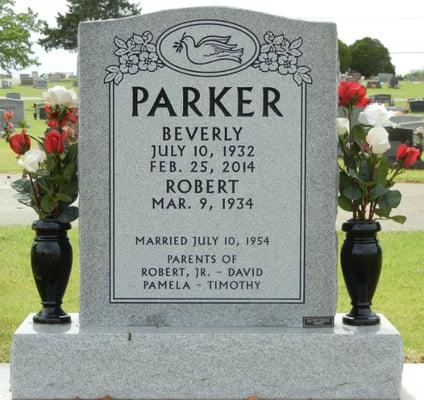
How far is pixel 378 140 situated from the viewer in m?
4.96

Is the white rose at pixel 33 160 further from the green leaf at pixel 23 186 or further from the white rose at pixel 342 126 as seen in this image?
the white rose at pixel 342 126

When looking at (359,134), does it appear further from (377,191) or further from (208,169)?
(208,169)

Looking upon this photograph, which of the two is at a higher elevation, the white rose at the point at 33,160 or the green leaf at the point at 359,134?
the green leaf at the point at 359,134

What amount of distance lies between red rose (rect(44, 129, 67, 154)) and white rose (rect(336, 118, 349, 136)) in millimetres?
1534

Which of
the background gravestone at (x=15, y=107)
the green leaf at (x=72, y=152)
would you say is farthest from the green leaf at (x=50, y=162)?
the background gravestone at (x=15, y=107)

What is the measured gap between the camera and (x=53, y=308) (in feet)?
16.6

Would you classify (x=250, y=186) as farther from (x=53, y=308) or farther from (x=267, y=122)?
(x=53, y=308)

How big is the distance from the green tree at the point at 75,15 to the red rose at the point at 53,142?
6323cm

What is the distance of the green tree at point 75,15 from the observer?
221ft

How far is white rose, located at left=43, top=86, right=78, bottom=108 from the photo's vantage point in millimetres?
5238

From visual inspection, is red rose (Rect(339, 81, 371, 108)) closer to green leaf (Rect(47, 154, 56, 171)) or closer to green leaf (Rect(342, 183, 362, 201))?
green leaf (Rect(342, 183, 362, 201))

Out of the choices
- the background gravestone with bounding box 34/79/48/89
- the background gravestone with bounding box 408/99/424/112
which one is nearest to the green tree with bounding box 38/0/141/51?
the background gravestone with bounding box 34/79/48/89

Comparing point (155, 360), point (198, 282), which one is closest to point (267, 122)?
point (198, 282)

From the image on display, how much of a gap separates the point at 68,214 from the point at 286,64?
145 centimetres
